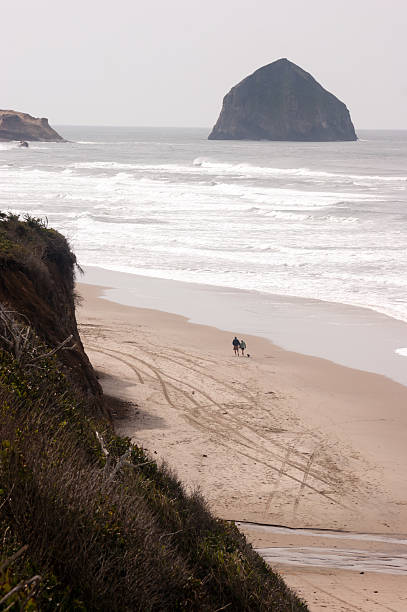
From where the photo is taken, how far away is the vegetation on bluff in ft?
13.3

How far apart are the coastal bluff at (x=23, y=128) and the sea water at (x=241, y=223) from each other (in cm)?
9153

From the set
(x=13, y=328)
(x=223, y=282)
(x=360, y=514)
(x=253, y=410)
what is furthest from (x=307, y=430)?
(x=223, y=282)

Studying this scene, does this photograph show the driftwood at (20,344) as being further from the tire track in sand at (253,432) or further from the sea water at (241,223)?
the sea water at (241,223)

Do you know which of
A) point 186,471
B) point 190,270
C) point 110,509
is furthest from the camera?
point 190,270

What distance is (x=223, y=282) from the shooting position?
93.5ft

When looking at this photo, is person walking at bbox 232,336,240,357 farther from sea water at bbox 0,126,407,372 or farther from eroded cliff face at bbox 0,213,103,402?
eroded cliff face at bbox 0,213,103,402

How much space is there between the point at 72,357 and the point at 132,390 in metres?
4.27

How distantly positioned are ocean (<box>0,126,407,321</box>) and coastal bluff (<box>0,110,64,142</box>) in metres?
89.8

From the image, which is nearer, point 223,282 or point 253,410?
point 253,410

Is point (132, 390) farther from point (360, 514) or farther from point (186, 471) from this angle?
point (360, 514)

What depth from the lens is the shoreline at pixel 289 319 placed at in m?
19.4

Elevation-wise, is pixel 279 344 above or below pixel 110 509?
below

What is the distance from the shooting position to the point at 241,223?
44406 millimetres

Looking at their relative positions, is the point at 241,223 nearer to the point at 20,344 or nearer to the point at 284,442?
the point at 284,442
